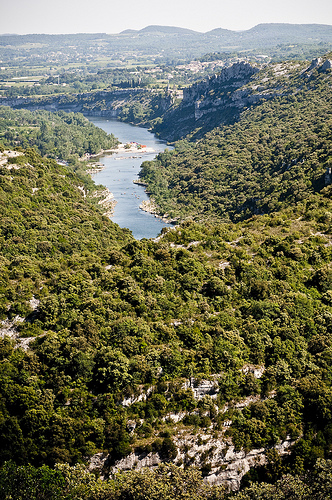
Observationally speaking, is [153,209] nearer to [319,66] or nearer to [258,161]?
[258,161]

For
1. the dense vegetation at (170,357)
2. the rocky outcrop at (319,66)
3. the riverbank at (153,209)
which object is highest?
the rocky outcrop at (319,66)

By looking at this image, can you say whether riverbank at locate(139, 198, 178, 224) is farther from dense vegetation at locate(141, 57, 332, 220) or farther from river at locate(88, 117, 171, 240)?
dense vegetation at locate(141, 57, 332, 220)

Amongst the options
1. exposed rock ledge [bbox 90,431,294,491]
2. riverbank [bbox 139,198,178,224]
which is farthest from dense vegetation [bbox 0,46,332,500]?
riverbank [bbox 139,198,178,224]

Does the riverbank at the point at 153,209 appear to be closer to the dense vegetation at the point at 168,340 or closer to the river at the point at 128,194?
the river at the point at 128,194

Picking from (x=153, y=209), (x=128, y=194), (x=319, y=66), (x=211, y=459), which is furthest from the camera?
(x=319, y=66)

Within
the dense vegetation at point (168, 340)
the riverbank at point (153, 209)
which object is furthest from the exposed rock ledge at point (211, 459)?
the riverbank at point (153, 209)

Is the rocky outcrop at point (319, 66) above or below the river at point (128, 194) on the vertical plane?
above

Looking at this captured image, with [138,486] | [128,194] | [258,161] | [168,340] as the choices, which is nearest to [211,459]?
[138,486]

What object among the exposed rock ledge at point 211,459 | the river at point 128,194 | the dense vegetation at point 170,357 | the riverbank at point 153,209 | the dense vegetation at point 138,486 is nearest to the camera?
the dense vegetation at point 138,486

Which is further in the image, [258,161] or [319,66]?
[319,66]

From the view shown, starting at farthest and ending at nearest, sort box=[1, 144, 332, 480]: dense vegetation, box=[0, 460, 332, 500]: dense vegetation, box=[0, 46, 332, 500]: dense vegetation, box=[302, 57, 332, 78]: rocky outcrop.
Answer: box=[302, 57, 332, 78]: rocky outcrop < box=[1, 144, 332, 480]: dense vegetation < box=[0, 46, 332, 500]: dense vegetation < box=[0, 460, 332, 500]: dense vegetation

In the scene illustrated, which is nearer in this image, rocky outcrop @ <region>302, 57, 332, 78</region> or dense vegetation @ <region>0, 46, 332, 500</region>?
dense vegetation @ <region>0, 46, 332, 500</region>

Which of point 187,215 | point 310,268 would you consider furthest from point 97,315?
point 187,215
